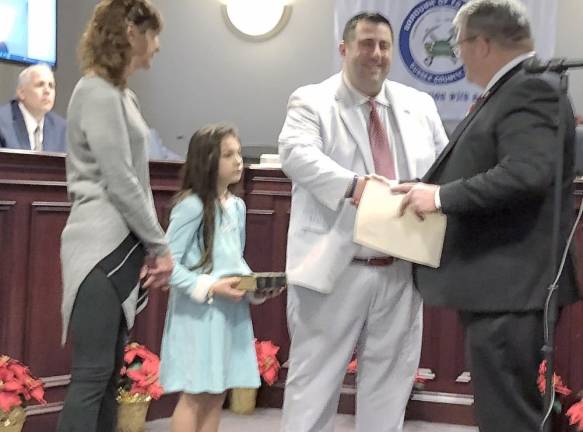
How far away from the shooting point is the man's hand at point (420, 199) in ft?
6.21

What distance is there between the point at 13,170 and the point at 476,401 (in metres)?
1.77

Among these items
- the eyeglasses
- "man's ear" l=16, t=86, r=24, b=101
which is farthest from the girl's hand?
"man's ear" l=16, t=86, r=24, b=101

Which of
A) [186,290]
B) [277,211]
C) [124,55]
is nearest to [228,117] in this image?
[277,211]

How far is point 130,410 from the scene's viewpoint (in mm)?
3158

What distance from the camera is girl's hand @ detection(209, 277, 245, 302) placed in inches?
98.7

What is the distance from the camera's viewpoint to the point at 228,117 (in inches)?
220

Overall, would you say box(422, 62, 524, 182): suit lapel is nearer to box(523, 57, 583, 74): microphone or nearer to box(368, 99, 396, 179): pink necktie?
box(523, 57, 583, 74): microphone

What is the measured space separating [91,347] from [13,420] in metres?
0.98

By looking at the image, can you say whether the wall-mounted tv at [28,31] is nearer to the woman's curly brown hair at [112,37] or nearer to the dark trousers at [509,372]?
the woman's curly brown hair at [112,37]

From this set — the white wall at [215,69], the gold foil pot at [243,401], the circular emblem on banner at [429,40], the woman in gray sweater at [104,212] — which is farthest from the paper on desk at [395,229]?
the white wall at [215,69]

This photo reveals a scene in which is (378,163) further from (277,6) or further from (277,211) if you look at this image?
(277,6)

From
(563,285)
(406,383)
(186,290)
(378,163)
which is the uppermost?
(378,163)

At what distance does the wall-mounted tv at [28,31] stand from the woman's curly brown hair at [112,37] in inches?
122

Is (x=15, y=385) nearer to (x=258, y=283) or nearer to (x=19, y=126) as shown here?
(x=258, y=283)
